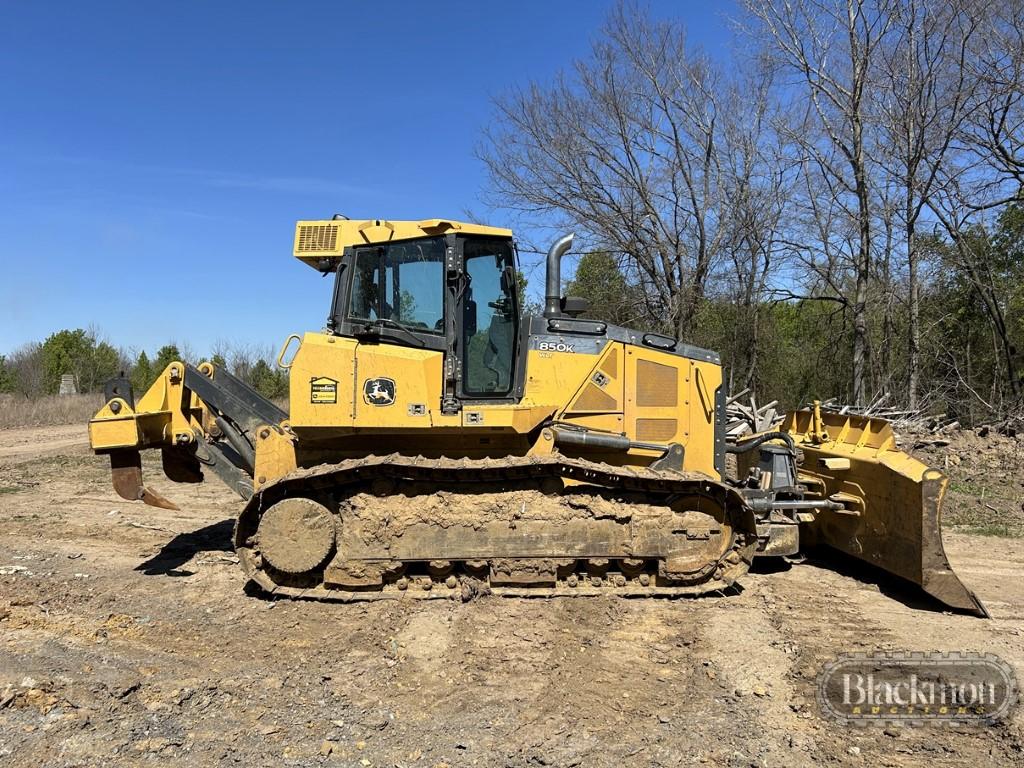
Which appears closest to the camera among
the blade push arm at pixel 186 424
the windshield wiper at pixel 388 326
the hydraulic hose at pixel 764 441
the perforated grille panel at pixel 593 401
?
the windshield wiper at pixel 388 326

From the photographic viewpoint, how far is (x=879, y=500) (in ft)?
20.2

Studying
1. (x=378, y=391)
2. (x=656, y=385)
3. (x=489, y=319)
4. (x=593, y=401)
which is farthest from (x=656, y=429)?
(x=378, y=391)

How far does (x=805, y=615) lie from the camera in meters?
5.47

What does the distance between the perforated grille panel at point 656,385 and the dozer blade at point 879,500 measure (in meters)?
1.76

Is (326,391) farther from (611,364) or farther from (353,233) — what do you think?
(611,364)

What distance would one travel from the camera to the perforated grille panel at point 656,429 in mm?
6316

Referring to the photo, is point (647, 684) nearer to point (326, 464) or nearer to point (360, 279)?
point (326, 464)

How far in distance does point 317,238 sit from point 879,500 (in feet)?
18.4

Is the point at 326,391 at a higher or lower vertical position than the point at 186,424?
higher

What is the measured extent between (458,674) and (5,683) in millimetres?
2650

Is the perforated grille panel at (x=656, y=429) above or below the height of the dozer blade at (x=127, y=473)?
above

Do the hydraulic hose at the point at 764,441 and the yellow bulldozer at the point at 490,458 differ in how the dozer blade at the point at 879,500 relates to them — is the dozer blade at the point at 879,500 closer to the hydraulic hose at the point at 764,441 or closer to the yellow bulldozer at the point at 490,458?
the yellow bulldozer at the point at 490,458

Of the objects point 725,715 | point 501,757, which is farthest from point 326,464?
point 725,715

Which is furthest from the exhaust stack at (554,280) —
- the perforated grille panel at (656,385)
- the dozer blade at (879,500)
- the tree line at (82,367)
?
the tree line at (82,367)
